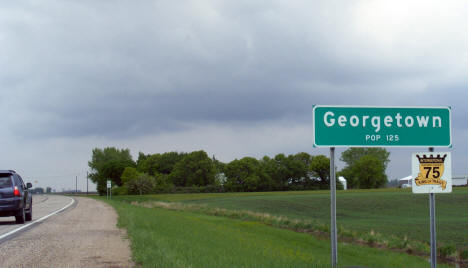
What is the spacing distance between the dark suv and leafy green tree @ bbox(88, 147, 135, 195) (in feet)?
439

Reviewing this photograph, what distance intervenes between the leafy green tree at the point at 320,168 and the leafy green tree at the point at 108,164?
2154 inches

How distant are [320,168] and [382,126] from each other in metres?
139

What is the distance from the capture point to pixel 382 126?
7.75 m

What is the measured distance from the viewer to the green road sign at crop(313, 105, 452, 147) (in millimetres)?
7613

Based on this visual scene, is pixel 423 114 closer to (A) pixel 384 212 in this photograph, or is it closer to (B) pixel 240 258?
(B) pixel 240 258

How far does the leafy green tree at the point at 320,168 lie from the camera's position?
142500 millimetres

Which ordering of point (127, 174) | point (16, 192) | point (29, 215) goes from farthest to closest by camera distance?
point (127, 174) < point (29, 215) < point (16, 192)

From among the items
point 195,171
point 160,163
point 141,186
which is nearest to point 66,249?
point 141,186

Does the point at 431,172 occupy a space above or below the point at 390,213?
above

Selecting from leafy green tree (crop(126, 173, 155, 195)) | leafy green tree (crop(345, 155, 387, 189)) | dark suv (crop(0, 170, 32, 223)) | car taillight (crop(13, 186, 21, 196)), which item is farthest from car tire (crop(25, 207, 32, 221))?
leafy green tree (crop(345, 155, 387, 189))

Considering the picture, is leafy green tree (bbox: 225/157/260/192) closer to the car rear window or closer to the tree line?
the tree line

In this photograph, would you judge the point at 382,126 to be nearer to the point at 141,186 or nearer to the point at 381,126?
the point at 381,126

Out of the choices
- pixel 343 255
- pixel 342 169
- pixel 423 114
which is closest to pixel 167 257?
pixel 423 114

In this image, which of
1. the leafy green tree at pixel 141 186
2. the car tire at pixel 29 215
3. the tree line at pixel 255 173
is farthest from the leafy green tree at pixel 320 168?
the car tire at pixel 29 215
